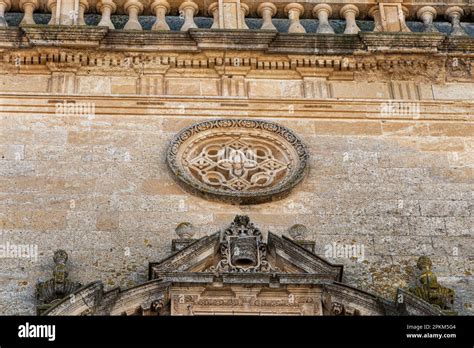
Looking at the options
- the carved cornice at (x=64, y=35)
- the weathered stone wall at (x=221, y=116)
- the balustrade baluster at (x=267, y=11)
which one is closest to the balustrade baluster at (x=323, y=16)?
the balustrade baluster at (x=267, y=11)

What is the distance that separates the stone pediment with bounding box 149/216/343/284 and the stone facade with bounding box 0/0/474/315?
0.64m

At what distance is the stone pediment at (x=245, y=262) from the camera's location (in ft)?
68.4

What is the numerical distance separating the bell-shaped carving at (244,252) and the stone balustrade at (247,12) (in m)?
5.00

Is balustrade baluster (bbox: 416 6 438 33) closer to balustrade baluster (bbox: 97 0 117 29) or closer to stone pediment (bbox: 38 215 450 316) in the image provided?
balustrade baluster (bbox: 97 0 117 29)

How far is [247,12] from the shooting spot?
1023 inches

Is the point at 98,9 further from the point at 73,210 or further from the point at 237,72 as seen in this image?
the point at 73,210

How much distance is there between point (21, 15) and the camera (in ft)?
84.5

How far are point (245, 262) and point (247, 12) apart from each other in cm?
602

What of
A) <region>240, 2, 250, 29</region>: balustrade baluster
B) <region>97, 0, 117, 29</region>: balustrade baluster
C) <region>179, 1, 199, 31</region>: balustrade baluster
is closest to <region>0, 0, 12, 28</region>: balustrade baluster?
<region>97, 0, 117, 29</region>: balustrade baluster

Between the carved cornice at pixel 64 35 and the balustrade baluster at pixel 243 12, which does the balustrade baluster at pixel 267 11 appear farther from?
the carved cornice at pixel 64 35

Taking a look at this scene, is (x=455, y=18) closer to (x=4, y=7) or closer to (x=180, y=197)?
(x=180, y=197)

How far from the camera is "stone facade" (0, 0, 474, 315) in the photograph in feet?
72.2
